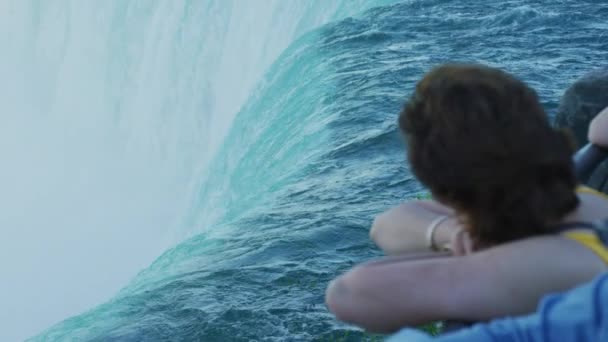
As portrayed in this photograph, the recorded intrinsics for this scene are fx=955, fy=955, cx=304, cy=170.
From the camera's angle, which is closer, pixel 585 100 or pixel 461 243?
pixel 461 243

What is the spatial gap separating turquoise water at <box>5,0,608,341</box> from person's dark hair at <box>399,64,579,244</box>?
2.08 meters

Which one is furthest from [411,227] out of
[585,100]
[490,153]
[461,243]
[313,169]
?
[313,169]

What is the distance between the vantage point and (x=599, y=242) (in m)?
1.69

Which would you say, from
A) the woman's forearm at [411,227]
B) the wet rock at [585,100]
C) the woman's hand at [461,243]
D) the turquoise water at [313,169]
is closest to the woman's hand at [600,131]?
the woman's forearm at [411,227]

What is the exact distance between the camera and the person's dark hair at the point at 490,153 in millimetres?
1620

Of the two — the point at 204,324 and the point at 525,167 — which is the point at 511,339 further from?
the point at 204,324

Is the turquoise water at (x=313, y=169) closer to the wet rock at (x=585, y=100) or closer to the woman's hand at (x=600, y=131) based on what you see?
the wet rock at (x=585, y=100)

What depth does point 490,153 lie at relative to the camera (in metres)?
1.61

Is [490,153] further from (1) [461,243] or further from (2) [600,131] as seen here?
(2) [600,131]

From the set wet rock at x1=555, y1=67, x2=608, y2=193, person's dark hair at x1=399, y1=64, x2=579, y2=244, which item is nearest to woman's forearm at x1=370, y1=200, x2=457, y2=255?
person's dark hair at x1=399, y1=64, x2=579, y2=244

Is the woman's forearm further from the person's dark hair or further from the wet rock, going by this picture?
the wet rock

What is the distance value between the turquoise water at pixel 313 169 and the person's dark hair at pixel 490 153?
6.83 ft

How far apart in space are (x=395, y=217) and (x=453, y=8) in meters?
10.1

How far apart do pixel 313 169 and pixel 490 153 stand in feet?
16.4
